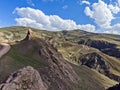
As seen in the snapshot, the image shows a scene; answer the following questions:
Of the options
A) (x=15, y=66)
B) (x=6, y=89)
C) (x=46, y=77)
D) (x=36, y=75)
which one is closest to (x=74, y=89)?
(x=46, y=77)

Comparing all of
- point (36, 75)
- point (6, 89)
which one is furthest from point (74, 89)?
point (6, 89)

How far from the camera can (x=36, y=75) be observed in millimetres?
97625

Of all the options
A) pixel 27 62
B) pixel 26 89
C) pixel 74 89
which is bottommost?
pixel 74 89

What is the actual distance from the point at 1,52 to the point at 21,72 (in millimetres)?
107509

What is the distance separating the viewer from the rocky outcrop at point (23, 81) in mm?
85125

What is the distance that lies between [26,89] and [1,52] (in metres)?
112

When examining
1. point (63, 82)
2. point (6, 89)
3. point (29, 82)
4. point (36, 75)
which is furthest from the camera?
point (63, 82)

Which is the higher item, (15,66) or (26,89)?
(26,89)

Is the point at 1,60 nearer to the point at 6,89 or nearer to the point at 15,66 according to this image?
the point at 15,66

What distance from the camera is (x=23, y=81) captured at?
295ft

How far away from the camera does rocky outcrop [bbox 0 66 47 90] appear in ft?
279

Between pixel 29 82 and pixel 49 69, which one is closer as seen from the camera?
pixel 29 82

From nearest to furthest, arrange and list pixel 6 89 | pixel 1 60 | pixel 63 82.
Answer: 1. pixel 6 89
2. pixel 1 60
3. pixel 63 82

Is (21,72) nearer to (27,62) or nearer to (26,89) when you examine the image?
(26,89)
